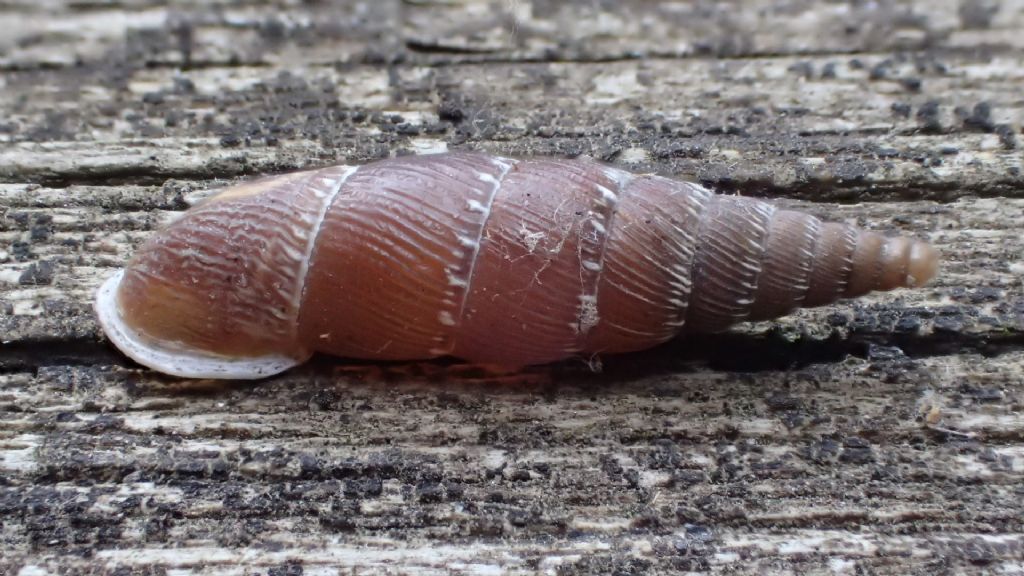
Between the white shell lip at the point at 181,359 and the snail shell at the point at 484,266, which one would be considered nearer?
the snail shell at the point at 484,266

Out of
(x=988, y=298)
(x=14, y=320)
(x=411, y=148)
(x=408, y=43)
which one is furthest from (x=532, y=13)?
(x=14, y=320)

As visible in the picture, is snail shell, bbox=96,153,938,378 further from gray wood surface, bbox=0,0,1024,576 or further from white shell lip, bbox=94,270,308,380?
gray wood surface, bbox=0,0,1024,576

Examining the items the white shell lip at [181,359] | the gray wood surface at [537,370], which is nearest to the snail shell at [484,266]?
the white shell lip at [181,359]

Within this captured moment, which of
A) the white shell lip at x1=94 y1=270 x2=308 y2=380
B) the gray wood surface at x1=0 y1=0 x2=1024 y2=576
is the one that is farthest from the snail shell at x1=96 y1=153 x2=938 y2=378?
the gray wood surface at x1=0 y1=0 x2=1024 y2=576

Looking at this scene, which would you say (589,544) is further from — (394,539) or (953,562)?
(953,562)

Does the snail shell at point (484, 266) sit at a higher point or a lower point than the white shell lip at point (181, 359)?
higher

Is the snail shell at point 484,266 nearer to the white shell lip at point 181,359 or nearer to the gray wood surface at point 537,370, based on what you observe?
the white shell lip at point 181,359

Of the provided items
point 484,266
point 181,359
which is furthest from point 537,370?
point 181,359
